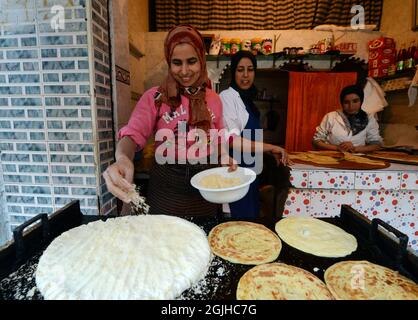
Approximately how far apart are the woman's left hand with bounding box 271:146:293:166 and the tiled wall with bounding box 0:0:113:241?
4.40ft

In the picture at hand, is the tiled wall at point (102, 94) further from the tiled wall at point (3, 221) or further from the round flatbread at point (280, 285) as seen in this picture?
the round flatbread at point (280, 285)

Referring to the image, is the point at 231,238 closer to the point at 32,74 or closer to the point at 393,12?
the point at 32,74

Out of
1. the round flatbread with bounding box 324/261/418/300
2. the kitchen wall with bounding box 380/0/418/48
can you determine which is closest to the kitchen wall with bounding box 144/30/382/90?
the kitchen wall with bounding box 380/0/418/48

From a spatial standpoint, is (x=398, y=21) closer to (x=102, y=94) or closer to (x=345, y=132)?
(x=345, y=132)

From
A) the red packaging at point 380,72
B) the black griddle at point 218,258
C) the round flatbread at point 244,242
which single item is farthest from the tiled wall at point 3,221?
the red packaging at point 380,72

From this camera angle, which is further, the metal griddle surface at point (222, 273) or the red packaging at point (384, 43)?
the red packaging at point (384, 43)

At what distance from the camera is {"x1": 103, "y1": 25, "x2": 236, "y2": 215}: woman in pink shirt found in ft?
4.67

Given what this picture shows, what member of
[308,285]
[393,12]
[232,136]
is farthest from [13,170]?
[393,12]

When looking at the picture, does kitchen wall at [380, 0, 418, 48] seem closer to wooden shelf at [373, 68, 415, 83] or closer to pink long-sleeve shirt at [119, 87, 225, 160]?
wooden shelf at [373, 68, 415, 83]

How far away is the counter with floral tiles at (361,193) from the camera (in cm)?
190

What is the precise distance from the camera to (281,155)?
6.75 feet

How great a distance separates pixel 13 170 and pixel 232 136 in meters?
1.60

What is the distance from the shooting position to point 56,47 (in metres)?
1.64

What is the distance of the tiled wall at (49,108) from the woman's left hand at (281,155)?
1341 millimetres
